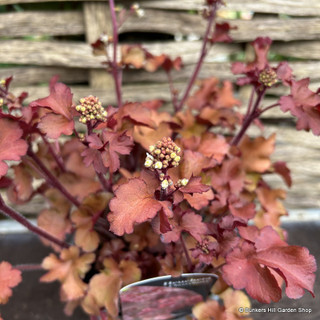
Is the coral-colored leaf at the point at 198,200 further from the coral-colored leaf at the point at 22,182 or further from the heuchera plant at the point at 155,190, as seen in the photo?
the coral-colored leaf at the point at 22,182

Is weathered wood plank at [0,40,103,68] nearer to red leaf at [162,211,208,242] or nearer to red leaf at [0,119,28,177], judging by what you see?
red leaf at [0,119,28,177]

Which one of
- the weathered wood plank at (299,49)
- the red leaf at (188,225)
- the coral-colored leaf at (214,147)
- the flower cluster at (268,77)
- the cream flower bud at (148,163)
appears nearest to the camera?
the cream flower bud at (148,163)

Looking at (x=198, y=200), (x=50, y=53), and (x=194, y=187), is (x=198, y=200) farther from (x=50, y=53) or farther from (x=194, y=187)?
(x=50, y=53)

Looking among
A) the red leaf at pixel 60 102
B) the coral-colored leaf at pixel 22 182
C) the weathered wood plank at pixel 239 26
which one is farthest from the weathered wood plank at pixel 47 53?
the red leaf at pixel 60 102

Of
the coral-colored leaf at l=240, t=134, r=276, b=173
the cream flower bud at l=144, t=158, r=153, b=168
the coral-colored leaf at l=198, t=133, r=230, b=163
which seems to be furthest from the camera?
the coral-colored leaf at l=240, t=134, r=276, b=173

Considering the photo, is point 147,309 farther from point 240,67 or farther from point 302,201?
point 302,201

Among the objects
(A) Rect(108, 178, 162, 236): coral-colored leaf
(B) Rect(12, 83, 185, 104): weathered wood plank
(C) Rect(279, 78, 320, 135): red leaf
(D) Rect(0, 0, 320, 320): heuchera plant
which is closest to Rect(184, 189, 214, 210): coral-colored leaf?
(D) Rect(0, 0, 320, 320): heuchera plant

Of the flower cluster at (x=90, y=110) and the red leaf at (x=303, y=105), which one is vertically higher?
the flower cluster at (x=90, y=110)
